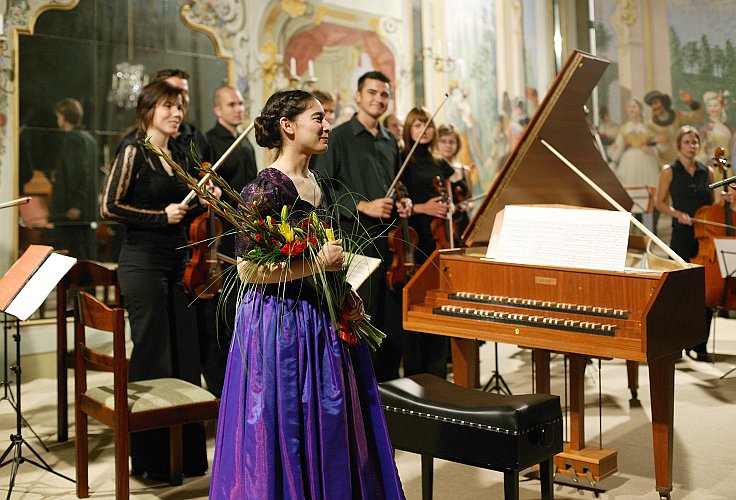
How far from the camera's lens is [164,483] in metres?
3.88

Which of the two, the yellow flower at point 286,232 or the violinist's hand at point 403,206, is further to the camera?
the violinist's hand at point 403,206

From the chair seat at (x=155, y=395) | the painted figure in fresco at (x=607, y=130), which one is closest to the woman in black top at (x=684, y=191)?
the painted figure in fresco at (x=607, y=130)

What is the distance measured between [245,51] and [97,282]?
368 centimetres

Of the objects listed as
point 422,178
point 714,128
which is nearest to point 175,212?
point 422,178

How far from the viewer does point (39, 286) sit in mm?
3604

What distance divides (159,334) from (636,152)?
7.27 metres

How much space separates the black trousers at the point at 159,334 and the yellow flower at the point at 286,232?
1578 millimetres

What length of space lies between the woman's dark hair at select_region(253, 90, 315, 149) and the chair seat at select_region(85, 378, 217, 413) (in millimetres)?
1306

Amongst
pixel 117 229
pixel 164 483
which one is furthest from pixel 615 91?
pixel 164 483

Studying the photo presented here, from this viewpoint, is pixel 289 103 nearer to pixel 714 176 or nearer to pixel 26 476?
pixel 26 476

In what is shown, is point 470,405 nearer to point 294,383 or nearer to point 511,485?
point 511,485

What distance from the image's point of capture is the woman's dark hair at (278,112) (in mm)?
2697

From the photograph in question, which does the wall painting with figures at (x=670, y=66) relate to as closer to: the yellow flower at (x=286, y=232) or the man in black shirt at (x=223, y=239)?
the man in black shirt at (x=223, y=239)

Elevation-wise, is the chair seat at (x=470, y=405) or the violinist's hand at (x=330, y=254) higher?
the violinist's hand at (x=330, y=254)
